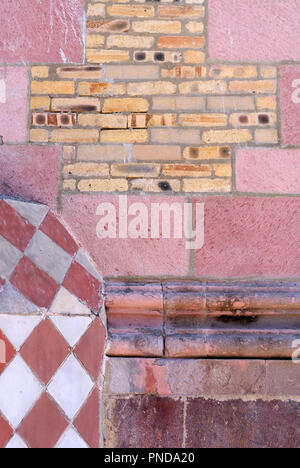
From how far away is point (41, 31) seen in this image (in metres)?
2.64

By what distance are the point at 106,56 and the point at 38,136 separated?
1.56 feet

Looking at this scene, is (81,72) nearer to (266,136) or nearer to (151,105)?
(151,105)

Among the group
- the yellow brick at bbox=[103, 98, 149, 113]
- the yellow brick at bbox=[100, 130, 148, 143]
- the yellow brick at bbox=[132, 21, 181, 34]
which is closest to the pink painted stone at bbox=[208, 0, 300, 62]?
the yellow brick at bbox=[132, 21, 181, 34]

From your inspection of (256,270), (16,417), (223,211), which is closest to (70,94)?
(223,211)

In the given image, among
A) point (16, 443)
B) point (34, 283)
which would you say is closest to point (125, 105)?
point (34, 283)

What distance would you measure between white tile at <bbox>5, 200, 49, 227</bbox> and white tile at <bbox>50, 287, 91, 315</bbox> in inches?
12.5

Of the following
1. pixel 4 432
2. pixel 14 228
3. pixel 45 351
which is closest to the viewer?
pixel 4 432

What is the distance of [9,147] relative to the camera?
8.39 ft

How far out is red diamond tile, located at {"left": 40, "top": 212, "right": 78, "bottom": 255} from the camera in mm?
2402

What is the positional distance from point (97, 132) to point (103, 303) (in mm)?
757

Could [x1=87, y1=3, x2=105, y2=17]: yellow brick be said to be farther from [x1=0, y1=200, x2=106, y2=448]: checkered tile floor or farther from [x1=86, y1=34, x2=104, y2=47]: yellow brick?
[x1=0, y1=200, x2=106, y2=448]: checkered tile floor

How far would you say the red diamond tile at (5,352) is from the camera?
2.06 metres

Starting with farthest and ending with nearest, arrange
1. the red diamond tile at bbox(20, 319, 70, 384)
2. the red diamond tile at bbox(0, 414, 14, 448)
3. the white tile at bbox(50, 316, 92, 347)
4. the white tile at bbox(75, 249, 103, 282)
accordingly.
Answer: the white tile at bbox(75, 249, 103, 282), the white tile at bbox(50, 316, 92, 347), the red diamond tile at bbox(20, 319, 70, 384), the red diamond tile at bbox(0, 414, 14, 448)

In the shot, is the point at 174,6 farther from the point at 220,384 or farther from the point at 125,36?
the point at 220,384
